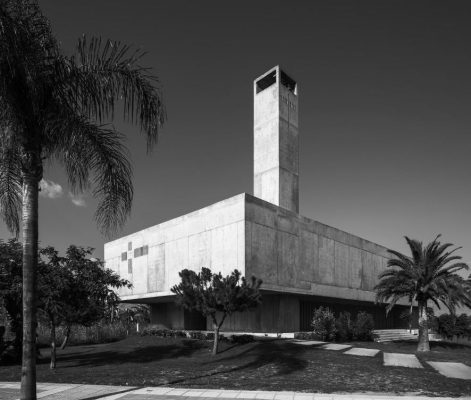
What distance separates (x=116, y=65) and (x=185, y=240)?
→ 26.6 metres

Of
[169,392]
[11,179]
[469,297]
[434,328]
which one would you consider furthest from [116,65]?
[434,328]

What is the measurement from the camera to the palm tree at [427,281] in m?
27.8

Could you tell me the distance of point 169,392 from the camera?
13.1 metres

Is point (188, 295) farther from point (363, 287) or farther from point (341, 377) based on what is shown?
point (363, 287)

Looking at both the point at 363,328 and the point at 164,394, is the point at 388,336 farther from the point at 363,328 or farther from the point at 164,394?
the point at 164,394

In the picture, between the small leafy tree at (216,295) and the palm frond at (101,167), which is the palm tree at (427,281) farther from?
the palm frond at (101,167)

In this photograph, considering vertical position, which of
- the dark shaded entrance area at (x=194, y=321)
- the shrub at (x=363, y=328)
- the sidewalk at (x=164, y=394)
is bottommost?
the dark shaded entrance area at (x=194, y=321)

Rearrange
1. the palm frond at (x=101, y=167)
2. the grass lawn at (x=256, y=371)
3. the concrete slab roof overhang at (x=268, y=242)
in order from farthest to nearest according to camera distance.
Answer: the concrete slab roof overhang at (x=268, y=242)
the grass lawn at (x=256, y=371)
the palm frond at (x=101, y=167)

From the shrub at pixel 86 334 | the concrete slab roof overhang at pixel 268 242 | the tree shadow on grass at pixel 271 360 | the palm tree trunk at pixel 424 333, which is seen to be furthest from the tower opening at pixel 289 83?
the shrub at pixel 86 334

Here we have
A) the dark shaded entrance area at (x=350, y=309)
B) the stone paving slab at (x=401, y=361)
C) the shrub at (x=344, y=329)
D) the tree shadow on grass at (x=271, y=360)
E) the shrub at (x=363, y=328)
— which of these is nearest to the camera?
the tree shadow on grass at (x=271, y=360)

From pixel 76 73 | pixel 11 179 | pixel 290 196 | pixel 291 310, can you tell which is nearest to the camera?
pixel 76 73

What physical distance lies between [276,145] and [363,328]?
1771 centimetres

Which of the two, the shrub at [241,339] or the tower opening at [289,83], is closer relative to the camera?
the shrub at [241,339]

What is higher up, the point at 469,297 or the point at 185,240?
the point at 185,240
